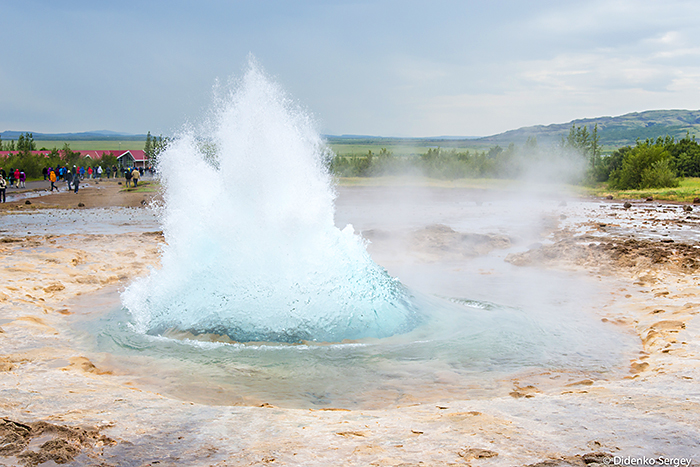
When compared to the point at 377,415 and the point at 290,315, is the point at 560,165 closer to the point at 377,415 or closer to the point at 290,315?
the point at 290,315

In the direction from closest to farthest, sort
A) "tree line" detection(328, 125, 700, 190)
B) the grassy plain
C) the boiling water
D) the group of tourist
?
the boiling water
the group of tourist
the grassy plain
"tree line" detection(328, 125, 700, 190)

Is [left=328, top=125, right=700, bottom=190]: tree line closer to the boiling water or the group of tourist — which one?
the group of tourist

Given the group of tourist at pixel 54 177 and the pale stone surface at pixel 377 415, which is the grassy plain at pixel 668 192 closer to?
the pale stone surface at pixel 377 415

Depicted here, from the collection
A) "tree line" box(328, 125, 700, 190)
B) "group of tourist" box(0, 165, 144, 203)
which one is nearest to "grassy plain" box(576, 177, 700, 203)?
"tree line" box(328, 125, 700, 190)

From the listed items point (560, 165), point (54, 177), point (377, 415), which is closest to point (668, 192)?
point (560, 165)

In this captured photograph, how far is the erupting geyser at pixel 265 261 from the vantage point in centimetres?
561

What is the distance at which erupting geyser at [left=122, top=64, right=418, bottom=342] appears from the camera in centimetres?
561

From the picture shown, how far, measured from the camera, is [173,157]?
7199 mm

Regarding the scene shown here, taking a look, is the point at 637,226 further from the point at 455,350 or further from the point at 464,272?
the point at 455,350

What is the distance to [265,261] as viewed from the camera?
597 cm

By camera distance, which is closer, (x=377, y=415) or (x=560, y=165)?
(x=377, y=415)

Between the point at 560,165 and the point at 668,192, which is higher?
the point at 560,165

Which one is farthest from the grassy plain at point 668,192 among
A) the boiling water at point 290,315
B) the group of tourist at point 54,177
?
the group of tourist at point 54,177

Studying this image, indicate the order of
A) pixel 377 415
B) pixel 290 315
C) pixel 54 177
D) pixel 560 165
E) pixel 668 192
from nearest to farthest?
pixel 377 415 → pixel 290 315 → pixel 668 192 → pixel 54 177 → pixel 560 165
